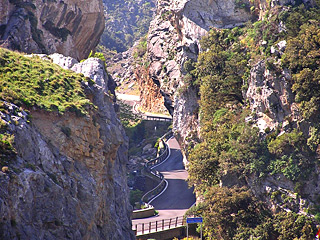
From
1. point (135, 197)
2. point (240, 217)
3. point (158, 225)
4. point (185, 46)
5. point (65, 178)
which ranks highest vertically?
point (185, 46)

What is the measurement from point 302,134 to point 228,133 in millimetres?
8427

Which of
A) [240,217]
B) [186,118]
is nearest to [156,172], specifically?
[186,118]

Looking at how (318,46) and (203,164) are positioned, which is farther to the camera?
(203,164)

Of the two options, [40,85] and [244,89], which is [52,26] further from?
[40,85]

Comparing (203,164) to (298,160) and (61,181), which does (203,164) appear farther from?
(61,181)

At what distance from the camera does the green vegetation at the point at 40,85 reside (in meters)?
29.9

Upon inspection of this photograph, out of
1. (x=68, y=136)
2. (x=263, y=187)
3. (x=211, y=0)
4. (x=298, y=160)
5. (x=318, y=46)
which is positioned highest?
(x=211, y=0)

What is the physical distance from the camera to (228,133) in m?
50.3

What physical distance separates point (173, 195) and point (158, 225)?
13.3 meters

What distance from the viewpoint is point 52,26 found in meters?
64.6

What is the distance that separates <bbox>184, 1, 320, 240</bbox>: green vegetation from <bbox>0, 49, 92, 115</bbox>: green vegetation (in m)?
17.3

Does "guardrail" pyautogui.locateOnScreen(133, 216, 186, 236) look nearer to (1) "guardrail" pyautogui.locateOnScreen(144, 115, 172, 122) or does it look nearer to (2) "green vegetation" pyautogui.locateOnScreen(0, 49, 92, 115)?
(2) "green vegetation" pyautogui.locateOnScreen(0, 49, 92, 115)

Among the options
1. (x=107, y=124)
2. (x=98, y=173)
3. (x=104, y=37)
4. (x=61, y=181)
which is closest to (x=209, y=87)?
(x=107, y=124)

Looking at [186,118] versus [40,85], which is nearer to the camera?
[40,85]
